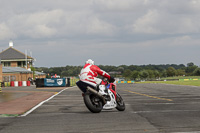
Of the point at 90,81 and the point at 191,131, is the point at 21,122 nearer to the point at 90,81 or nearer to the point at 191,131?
the point at 90,81

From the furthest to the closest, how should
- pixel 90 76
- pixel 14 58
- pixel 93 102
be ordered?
pixel 14 58, pixel 90 76, pixel 93 102

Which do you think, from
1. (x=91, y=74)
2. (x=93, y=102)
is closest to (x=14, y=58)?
(x=91, y=74)

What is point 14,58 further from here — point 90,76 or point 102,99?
point 102,99

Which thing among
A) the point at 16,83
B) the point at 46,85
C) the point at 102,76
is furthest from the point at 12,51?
the point at 102,76

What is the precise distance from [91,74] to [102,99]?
2.92ft

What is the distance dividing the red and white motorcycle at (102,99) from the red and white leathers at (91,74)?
0.91 feet

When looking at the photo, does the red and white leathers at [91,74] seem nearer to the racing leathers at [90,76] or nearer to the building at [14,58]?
the racing leathers at [90,76]

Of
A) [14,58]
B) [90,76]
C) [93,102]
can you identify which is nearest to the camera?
[93,102]

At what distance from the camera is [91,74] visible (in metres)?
11.6

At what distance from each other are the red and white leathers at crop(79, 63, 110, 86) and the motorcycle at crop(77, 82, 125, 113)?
0.89 ft

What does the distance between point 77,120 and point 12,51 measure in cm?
10441

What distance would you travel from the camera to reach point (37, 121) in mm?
9500

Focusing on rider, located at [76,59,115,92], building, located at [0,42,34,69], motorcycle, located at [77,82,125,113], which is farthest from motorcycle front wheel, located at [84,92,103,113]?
building, located at [0,42,34,69]

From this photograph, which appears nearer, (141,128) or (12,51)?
(141,128)
